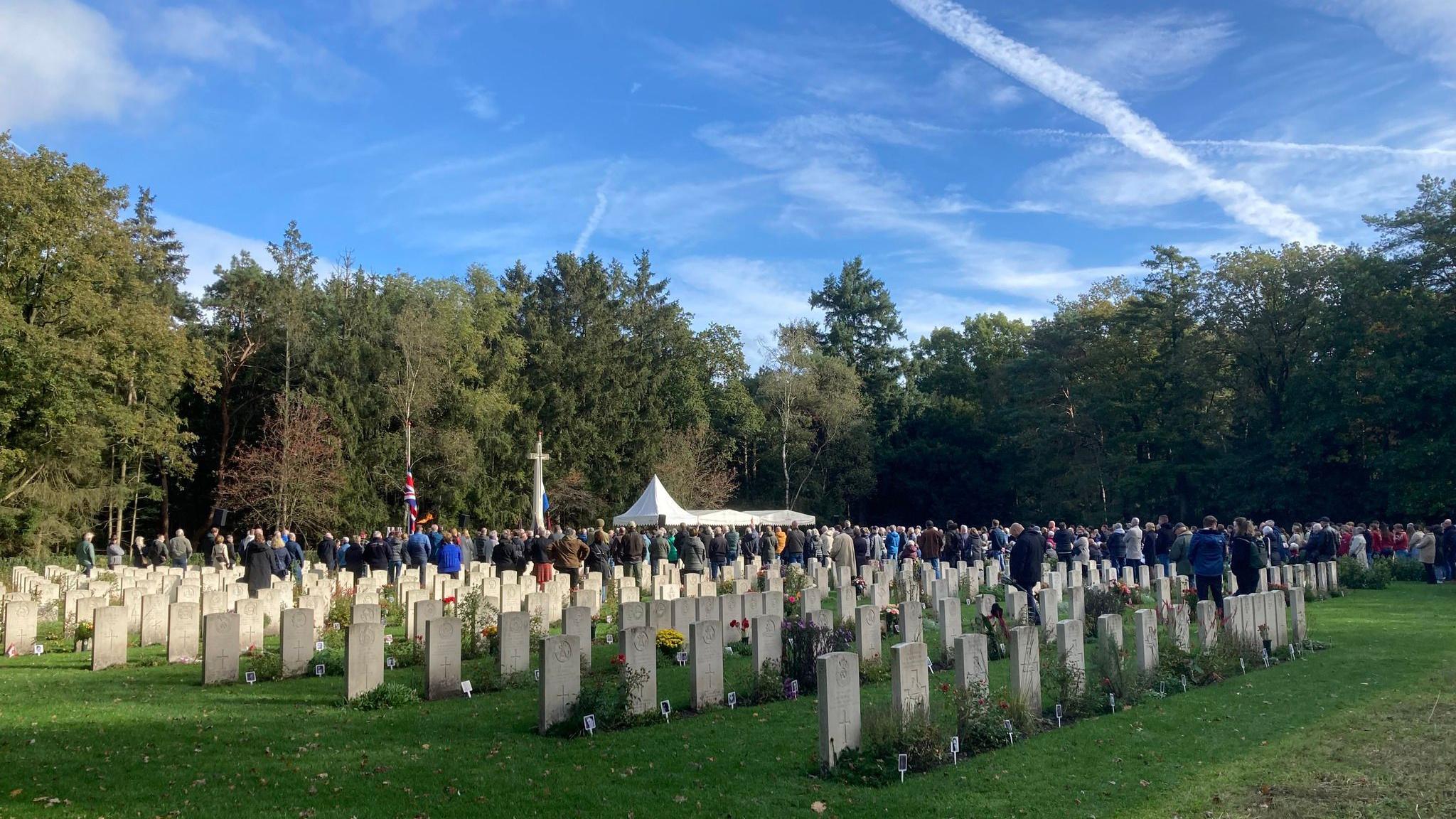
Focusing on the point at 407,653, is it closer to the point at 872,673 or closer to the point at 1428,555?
the point at 872,673

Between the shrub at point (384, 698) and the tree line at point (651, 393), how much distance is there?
29.1 meters

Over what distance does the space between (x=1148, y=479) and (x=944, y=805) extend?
43939 millimetres

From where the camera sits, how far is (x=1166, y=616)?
11.8 meters

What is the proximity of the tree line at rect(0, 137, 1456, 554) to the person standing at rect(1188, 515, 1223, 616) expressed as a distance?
92.8 ft

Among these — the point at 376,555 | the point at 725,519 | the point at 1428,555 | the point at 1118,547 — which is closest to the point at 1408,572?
the point at 1428,555

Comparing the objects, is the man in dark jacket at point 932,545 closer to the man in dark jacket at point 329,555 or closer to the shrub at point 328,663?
the man in dark jacket at point 329,555

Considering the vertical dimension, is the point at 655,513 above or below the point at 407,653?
above

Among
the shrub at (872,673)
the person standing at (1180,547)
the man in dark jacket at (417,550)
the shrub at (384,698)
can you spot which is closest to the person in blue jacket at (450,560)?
the man in dark jacket at (417,550)

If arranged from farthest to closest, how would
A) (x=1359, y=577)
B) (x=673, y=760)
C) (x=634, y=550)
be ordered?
(x=634, y=550)
(x=1359, y=577)
(x=673, y=760)

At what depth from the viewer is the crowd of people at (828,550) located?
14.3 m

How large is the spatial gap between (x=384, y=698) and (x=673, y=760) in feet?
11.8

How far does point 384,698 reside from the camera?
9.46 meters

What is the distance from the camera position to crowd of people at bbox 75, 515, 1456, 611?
46.9 ft

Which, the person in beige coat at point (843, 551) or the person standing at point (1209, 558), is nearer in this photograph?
the person standing at point (1209, 558)
